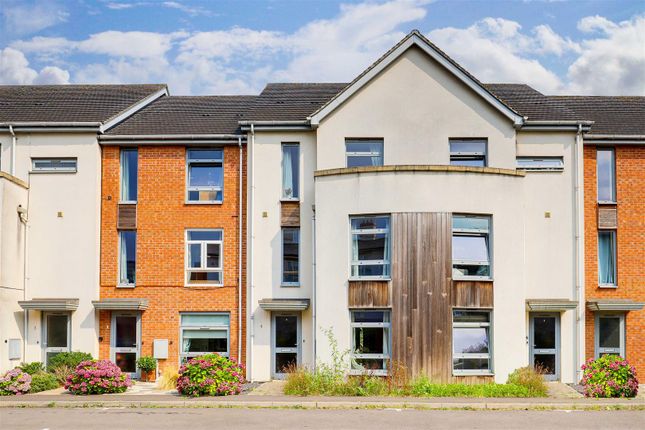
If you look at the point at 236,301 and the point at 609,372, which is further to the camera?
the point at 236,301

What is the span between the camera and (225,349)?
25812mm

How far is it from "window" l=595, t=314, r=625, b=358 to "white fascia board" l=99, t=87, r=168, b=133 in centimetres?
1644

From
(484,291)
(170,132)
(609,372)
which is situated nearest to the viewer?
(609,372)

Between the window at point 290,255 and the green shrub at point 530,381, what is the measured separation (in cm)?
734

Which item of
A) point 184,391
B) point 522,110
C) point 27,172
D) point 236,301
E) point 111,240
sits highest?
point 522,110

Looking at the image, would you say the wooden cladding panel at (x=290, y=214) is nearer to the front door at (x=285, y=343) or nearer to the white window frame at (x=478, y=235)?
the front door at (x=285, y=343)

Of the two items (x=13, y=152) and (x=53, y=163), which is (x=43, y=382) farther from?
(x=13, y=152)

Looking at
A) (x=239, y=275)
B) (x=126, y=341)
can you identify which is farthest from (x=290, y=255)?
(x=126, y=341)

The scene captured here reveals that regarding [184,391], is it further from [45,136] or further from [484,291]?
[45,136]

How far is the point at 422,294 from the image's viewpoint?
22.3 metres

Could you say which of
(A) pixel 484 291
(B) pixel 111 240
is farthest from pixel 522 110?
(B) pixel 111 240

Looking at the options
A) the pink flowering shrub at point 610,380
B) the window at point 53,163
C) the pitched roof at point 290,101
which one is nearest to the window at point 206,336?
the window at point 53,163

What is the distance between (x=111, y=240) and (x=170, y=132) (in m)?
3.91

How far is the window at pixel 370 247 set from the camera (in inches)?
899
